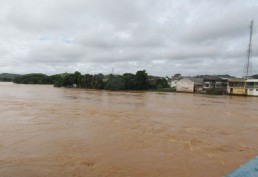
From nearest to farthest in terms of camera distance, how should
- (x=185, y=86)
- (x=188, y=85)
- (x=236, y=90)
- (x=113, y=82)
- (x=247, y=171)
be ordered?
(x=247, y=171) < (x=236, y=90) < (x=188, y=85) < (x=185, y=86) < (x=113, y=82)

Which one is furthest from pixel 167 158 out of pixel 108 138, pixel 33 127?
pixel 33 127

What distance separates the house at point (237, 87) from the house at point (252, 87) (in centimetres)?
57

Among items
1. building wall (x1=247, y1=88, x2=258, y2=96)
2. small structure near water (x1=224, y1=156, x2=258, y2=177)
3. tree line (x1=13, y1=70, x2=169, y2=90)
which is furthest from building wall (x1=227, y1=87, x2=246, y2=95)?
small structure near water (x1=224, y1=156, x2=258, y2=177)

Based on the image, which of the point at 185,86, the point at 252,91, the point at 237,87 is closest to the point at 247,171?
the point at 252,91

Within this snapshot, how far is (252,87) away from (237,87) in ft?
8.20

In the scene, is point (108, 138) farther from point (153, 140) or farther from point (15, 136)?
point (15, 136)

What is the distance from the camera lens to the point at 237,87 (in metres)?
42.2

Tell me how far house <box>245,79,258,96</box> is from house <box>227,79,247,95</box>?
1.86 feet

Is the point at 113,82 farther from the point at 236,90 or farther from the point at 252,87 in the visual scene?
the point at 252,87

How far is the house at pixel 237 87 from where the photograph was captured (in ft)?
136

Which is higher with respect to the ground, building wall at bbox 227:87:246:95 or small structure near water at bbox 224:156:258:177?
building wall at bbox 227:87:246:95

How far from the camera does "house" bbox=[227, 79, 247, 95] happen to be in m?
41.5

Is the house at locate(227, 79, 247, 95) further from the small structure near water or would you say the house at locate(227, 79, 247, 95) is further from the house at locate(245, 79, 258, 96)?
the small structure near water

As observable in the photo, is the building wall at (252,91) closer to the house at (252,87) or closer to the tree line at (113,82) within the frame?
the house at (252,87)
